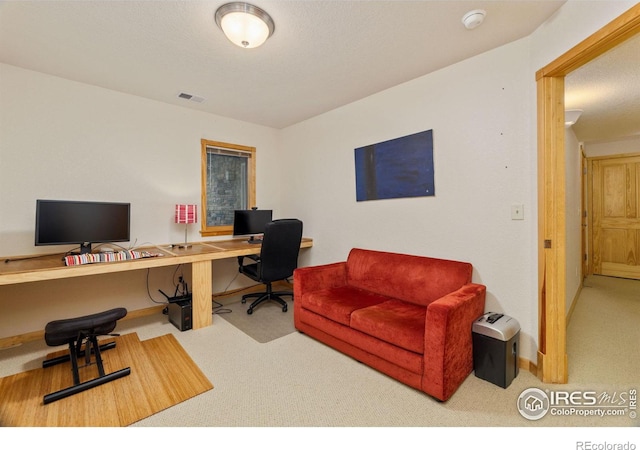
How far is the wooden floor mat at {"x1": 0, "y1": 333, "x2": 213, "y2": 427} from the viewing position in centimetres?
159

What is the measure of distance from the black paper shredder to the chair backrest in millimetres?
2029

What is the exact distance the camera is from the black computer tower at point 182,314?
2762mm

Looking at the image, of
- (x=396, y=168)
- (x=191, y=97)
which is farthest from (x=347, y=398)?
(x=191, y=97)

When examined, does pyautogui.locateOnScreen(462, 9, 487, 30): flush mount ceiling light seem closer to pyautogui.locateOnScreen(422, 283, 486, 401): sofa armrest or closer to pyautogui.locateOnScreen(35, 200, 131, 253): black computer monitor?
pyautogui.locateOnScreen(422, 283, 486, 401): sofa armrest

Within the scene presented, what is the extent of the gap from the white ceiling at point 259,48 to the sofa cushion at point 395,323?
207 cm

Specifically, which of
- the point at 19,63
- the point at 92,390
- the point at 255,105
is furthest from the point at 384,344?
the point at 19,63

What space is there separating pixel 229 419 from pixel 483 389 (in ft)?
5.30

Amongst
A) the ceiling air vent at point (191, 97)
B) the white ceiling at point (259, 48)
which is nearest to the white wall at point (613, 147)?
the white ceiling at point (259, 48)

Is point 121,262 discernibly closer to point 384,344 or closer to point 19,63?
point 19,63

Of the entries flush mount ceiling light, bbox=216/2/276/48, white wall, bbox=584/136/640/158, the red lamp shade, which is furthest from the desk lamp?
white wall, bbox=584/136/640/158

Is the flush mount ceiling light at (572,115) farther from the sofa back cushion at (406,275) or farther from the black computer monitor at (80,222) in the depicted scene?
the black computer monitor at (80,222)

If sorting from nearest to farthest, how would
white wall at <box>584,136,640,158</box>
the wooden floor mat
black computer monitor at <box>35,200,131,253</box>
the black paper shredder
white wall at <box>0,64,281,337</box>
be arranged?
the wooden floor mat
the black paper shredder
black computer monitor at <box>35,200,131,253</box>
white wall at <box>0,64,281,337</box>
white wall at <box>584,136,640,158</box>

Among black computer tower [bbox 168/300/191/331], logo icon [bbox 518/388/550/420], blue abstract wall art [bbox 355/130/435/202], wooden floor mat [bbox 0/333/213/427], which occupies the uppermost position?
blue abstract wall art [bbox 355/130/435/202]
